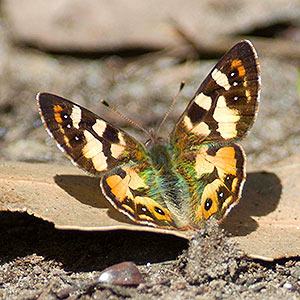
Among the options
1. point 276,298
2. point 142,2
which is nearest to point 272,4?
point 142,2

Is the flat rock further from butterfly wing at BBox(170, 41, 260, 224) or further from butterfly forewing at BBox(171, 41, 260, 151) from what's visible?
butterfly forewing at BBox(171, 41, 260, 151)

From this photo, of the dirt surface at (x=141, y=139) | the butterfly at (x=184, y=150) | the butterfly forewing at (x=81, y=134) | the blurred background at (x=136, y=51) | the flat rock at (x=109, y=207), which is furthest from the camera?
the blurred background at (x=136, y=51)

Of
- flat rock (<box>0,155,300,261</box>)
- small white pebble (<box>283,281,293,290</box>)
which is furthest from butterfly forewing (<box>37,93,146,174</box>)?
small white pebble (<box>283,281,293,290</box>)

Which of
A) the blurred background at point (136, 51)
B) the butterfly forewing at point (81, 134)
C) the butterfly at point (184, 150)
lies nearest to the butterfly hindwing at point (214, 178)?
the butterfly at point (184, 150)

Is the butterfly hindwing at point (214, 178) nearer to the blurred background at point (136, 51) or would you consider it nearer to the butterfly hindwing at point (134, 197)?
the butterfly hindwing at point (134, 197)

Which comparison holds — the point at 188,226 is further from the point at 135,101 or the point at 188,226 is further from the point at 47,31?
the point at 47,31

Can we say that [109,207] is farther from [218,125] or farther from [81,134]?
[218,125]
